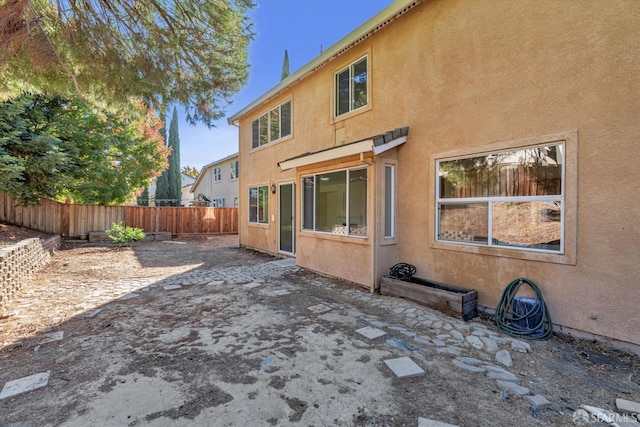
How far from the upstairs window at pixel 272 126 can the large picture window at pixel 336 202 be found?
9.63 ft

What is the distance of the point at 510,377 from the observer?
302 cm

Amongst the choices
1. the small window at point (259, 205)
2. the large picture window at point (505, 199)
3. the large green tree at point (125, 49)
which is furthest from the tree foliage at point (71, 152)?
the large picture window at point (505, 199)

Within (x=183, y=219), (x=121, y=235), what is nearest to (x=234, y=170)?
(x=183, y=219)

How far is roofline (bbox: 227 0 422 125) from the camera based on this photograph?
18.4 ft

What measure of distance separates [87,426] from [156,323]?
2.21m

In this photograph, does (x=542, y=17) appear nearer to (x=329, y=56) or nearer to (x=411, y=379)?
(x=329, y=56)

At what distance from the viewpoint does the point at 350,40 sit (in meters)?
6.64

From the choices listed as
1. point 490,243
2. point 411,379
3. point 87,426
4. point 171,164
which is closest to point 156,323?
point 87,426

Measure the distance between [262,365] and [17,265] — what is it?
19.5ft

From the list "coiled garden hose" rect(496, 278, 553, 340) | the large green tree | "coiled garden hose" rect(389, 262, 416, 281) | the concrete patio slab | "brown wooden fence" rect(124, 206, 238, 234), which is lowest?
the concrete patio slab

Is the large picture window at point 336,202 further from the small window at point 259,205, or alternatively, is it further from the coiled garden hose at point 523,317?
the small window at point 259,205

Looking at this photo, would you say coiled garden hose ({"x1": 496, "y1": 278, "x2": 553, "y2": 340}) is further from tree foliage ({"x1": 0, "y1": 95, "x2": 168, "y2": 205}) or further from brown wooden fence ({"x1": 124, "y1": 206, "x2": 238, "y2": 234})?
brown wooden fence ({"x1": 124, "y1": 206, "x2": 238, "y2": 234})

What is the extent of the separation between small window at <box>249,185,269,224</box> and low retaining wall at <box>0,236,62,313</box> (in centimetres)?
613

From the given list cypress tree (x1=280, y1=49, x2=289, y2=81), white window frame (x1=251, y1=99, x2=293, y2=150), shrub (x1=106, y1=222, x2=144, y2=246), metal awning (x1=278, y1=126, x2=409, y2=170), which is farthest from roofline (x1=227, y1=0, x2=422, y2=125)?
cypress tree (x1=280, y1=49, x2=289, y2=81)
